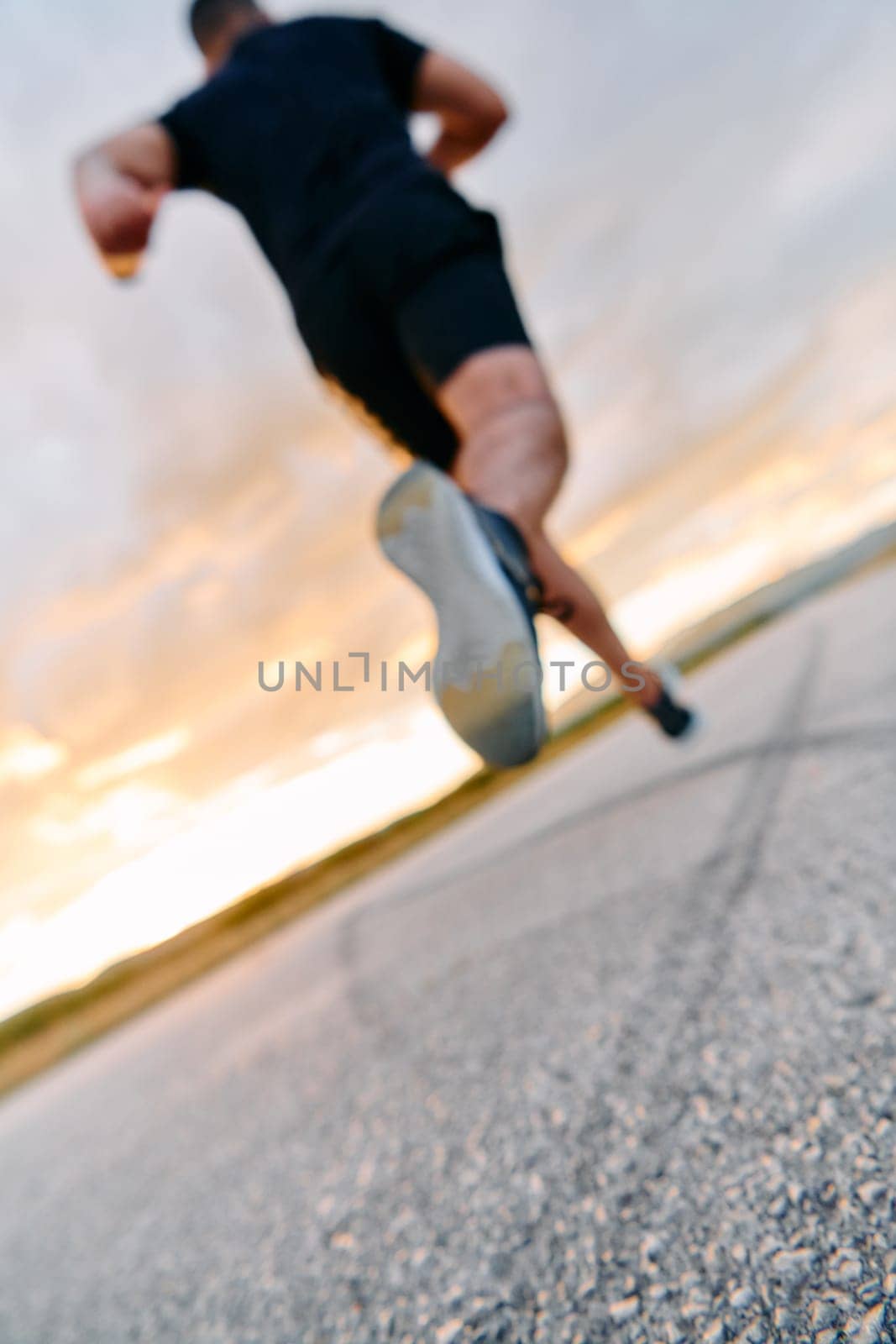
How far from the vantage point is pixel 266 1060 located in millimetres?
2033

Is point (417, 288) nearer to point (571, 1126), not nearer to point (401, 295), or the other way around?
point (401, 295)

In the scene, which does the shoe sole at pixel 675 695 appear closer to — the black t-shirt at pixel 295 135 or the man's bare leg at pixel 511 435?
the man's bare leg at pixel 511 435

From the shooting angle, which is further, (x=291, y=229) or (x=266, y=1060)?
(x=266, y=1060)

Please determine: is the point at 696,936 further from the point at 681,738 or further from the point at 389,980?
the point at 389,980

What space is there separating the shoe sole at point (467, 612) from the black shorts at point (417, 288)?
0.28m

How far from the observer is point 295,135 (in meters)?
1.32

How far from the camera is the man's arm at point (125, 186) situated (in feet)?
4.23

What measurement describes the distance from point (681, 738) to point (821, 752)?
38 cm

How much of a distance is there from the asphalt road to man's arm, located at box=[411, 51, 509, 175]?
175 cm

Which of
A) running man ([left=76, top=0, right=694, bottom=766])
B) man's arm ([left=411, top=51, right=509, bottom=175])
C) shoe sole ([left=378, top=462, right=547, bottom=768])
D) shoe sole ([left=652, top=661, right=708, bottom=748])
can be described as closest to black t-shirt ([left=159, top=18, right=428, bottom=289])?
running man ([left=76, top=0, right=694, bottom=766])

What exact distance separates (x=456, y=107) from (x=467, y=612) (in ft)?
4.67

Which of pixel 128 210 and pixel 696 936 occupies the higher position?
pixel 128 210

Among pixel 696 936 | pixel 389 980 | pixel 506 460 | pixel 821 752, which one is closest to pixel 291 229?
pixel 506 460

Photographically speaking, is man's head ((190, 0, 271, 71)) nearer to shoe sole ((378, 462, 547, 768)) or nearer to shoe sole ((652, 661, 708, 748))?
shoe sole ((378, 462, 547, 768))
